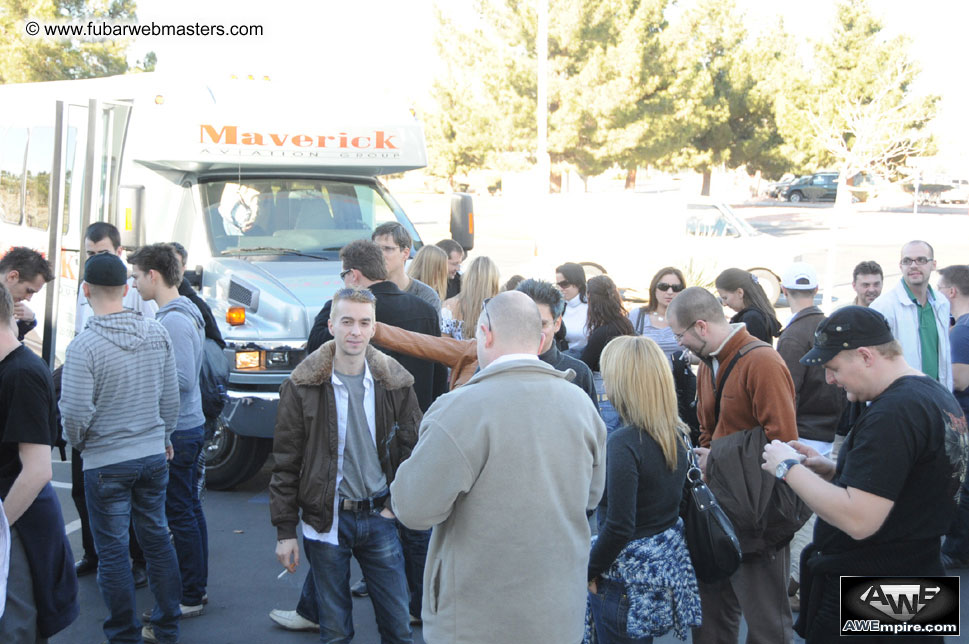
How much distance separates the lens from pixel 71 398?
4246 millimetres

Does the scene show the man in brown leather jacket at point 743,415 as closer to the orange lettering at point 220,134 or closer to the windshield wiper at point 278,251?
the windshield wiper at point 278,251

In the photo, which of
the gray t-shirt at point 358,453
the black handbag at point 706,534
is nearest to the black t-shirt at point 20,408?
the gray t-shirt at point 358,453

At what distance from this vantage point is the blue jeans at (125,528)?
14.4 ft

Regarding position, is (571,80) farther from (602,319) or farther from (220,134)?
(602,319)

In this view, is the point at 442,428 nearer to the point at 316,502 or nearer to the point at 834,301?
the point at 316,502

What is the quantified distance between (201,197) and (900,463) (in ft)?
20.4

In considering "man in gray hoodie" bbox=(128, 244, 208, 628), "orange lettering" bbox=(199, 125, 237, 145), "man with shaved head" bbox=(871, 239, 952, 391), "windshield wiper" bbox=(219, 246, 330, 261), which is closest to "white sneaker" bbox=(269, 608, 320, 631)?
"man in gray hoodie" bbox=(128, 244, 208, 628)

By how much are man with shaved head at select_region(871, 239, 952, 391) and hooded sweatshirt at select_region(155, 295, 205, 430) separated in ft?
14.6

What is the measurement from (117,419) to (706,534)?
274cm

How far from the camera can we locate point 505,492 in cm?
281

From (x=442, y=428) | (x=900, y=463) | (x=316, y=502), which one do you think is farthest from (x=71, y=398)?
(x=900, y=463)

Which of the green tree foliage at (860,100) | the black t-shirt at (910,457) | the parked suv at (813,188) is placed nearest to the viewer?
the black t-shirt at (910,457)

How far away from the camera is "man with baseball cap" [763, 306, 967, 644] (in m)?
2.91

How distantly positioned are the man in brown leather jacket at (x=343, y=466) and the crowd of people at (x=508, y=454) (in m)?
0.01
